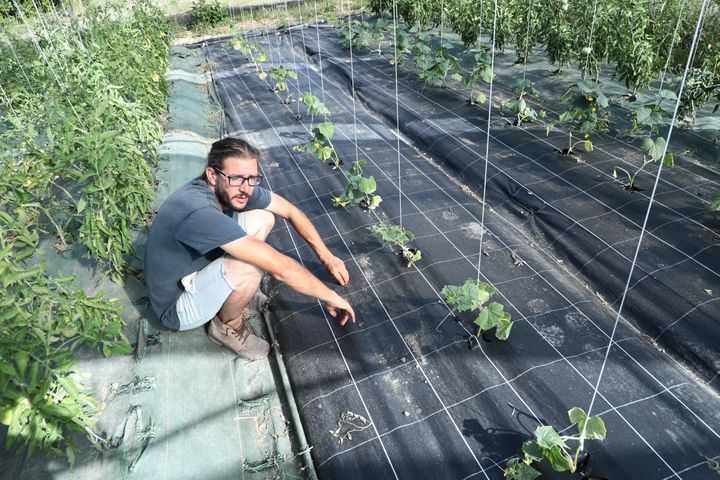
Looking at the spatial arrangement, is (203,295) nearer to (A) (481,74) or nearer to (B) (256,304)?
(B) (256,304)

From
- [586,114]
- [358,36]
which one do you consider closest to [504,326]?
[586,114]

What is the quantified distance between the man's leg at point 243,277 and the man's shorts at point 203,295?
3 cm

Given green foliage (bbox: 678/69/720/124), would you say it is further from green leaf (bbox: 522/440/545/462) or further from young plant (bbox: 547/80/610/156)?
green leaf (bbox: 522/440/545/462)

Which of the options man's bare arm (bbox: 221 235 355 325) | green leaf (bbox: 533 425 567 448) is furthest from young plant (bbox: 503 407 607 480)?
man's bare arm (bbox: 221 235 355 325)

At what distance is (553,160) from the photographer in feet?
11.6

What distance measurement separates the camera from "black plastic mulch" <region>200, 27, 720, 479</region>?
175 centimetres

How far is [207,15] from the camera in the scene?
37.7ft

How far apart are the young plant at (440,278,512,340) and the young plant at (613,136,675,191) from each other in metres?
1.77

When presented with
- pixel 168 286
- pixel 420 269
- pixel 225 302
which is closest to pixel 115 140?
pixel 168 286

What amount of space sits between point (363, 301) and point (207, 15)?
38.9 feet

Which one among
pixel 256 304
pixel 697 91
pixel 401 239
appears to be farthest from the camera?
pixel 697 91

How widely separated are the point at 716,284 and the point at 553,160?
5.12 ft

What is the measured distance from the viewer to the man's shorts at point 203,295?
1.87m

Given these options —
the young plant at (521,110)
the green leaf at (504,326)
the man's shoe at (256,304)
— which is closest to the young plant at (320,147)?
the man's shoe at (256,304)
